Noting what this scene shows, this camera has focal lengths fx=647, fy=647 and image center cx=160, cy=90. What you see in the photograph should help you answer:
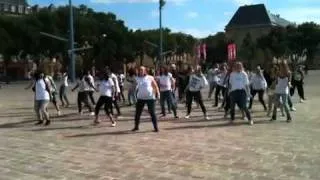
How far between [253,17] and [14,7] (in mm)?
54965

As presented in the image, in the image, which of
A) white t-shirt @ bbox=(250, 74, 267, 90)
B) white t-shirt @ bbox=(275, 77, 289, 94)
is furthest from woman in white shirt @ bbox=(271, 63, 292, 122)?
white t-shirt @ bbox=(250, 74, 267, 90)

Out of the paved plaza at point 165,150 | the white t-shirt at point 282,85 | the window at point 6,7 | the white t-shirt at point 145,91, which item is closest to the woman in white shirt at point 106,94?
the paved plaza at point 165,150

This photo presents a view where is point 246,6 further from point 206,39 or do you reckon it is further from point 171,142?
point 171,142

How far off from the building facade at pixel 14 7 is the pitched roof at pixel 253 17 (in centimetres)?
4888

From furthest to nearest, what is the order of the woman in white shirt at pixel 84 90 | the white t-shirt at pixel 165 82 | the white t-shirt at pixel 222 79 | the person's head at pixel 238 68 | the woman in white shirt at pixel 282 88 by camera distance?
the white t-shirt at pixel 222 79
the woman in white shirt at pixel 84 90
the white t-shirt at pixel 165 82
the woman in white shirt at pixel 282 88
the person's head at pixel 238 68

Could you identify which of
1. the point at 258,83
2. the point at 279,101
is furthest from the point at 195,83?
the point at 258,83

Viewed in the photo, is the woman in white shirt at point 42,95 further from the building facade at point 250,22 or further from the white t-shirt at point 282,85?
the building facade at point 250,22

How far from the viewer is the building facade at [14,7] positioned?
426 feet

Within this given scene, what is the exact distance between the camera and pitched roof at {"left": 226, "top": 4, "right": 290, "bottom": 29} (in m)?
149

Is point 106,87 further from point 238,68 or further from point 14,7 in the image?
point 14,7

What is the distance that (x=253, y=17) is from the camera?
15175 centimetres

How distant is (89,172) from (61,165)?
0.89 meters

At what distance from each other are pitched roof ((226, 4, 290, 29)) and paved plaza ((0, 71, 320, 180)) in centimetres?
13320

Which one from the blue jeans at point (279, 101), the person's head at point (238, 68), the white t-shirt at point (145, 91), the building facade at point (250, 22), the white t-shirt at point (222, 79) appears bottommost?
the blue jeans at point (279, 101)
